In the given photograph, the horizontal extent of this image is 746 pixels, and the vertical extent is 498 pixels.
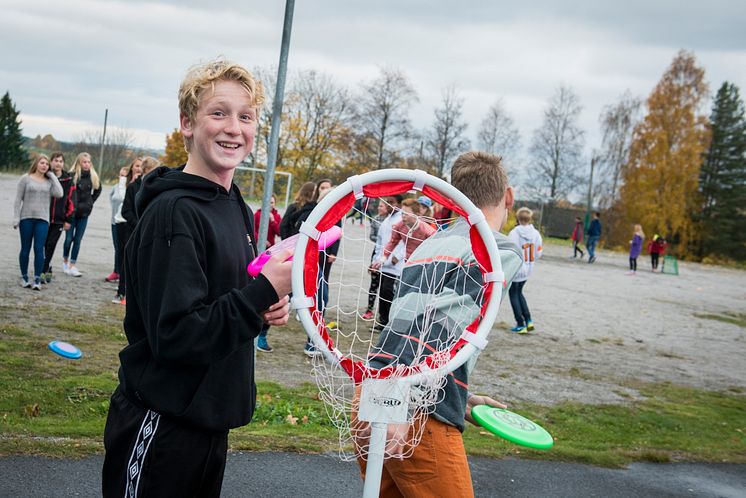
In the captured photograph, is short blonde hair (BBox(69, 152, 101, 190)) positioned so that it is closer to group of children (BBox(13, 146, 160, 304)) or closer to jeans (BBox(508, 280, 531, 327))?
group of children (BBox(13, 146, 160, 304))

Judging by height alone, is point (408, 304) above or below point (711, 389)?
above

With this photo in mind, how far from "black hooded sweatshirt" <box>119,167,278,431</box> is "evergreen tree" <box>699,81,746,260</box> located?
2210 inches

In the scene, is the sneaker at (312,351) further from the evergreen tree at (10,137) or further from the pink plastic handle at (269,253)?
the evergreen tree at (10,137)

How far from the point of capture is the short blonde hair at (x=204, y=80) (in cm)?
234

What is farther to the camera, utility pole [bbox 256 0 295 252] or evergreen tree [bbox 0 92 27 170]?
evergreen tree [bbox 0 92 27 170]

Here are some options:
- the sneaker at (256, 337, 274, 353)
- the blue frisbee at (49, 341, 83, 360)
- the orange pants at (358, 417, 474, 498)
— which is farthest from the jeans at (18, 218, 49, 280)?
the orange pants at (358, 417, 474, 498)

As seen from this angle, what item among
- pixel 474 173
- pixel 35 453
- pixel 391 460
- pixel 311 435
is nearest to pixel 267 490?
pixel 311 435

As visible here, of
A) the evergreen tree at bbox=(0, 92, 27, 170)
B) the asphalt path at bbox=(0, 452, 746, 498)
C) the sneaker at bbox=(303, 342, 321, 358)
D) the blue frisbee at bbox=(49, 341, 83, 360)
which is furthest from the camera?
the evergreen tree at bbox=(0, 92, 27, 170)

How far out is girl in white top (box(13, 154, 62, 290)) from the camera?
Result: 1073cm

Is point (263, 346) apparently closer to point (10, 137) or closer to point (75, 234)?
point (75, 234)

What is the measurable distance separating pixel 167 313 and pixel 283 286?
0.36 meters

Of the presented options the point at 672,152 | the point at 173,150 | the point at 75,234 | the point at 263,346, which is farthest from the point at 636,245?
the point at 173,150

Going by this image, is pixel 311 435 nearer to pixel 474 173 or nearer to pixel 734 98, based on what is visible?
pixel 474 173

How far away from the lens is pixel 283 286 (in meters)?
2.16
